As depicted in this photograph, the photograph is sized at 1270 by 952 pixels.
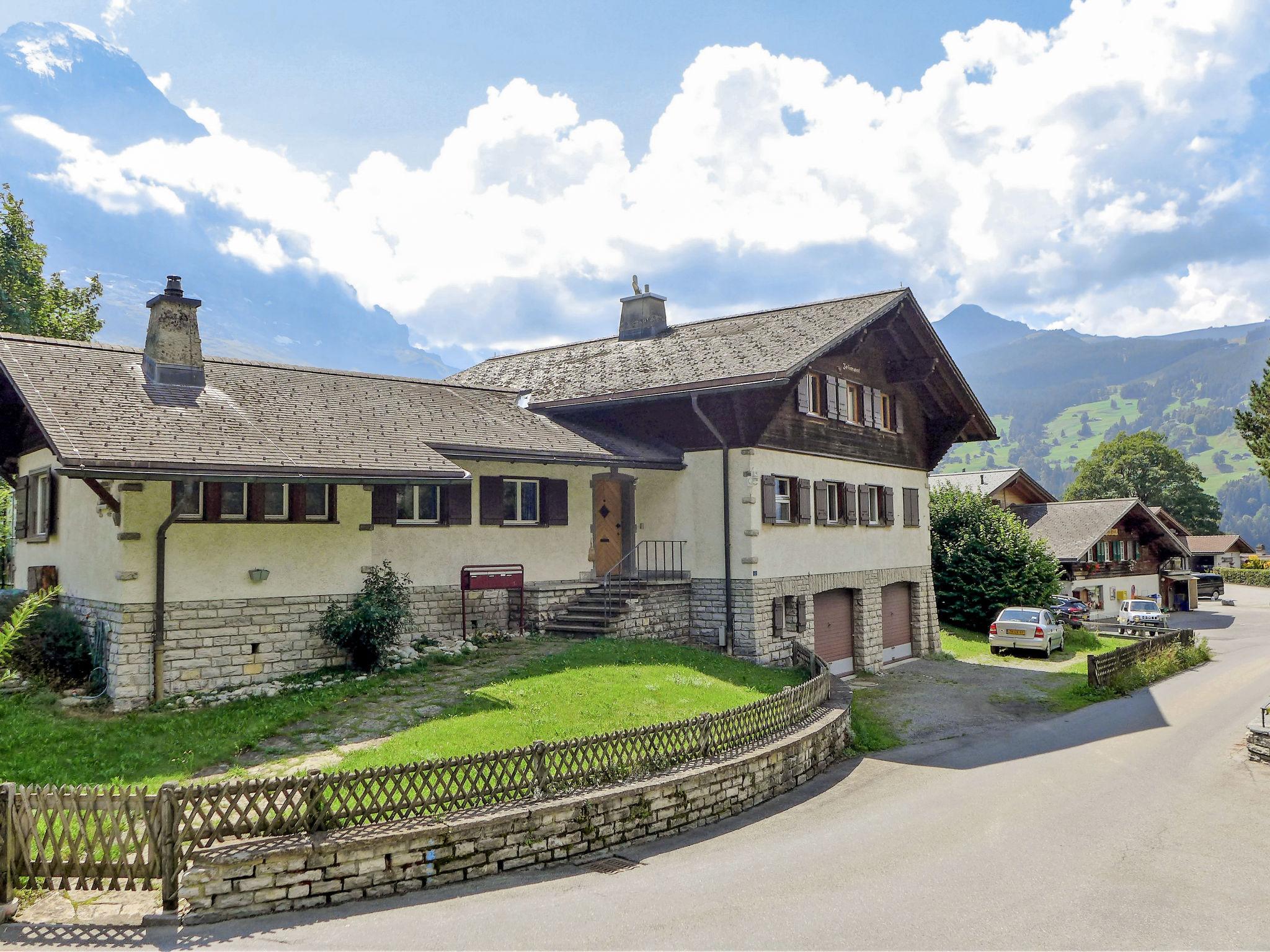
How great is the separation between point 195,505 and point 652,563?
10.7m

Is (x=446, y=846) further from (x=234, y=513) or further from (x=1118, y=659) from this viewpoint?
(x=1118, y=659)

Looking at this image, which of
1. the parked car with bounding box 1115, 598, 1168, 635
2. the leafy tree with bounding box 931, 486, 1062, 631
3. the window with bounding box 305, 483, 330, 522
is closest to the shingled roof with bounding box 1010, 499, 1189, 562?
the parked car with bounding box 1115, 598, 1168, 635

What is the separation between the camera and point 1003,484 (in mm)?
48906

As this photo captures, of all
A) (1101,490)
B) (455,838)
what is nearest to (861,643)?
(455,838)

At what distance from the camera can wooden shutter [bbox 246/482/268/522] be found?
1479cm

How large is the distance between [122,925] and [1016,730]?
15.7m

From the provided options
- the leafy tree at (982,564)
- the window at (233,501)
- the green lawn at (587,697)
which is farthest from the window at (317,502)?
the leafy tree at (982,564)

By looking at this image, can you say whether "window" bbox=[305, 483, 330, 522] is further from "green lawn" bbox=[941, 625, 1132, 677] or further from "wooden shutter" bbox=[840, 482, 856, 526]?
"green lawn" bbox=[941, 625, 1132, 677]

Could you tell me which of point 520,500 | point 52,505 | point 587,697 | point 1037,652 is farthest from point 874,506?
point 52,505

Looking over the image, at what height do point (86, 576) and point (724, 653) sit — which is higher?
point (86, 576)

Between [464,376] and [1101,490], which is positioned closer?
[464,376]

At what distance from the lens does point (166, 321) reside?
16.0 metres

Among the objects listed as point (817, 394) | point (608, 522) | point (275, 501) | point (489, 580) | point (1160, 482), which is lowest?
point (489, 580)

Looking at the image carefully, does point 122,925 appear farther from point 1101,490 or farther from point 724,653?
point 1101,490
